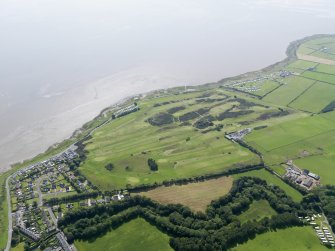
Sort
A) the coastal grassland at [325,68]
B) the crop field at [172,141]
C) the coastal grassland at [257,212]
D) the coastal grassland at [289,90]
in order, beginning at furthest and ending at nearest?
the coastal grassland at [325,68] < the coastal grassland at [289,90] < the crop field at [172,141] < the coastal grassland at [257,212]

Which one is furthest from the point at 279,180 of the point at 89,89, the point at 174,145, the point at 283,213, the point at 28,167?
the point at 89,89

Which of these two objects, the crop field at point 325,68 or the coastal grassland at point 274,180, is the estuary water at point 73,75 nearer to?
the crop field at point 325,68

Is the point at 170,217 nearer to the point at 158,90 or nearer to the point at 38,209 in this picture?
the point at 38,209

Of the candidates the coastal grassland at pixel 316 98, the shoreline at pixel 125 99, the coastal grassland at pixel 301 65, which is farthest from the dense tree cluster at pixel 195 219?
the coastal grassland at pixel 301 65

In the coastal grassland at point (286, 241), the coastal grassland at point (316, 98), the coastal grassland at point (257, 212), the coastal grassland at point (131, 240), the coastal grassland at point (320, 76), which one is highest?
the coastal grassland at point (320, 76)

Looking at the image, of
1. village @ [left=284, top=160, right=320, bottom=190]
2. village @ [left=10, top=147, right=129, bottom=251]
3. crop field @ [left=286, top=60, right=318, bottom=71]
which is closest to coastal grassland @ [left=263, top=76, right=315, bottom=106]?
crop field @ [left=286, top=60, right=318, bottom=71]
